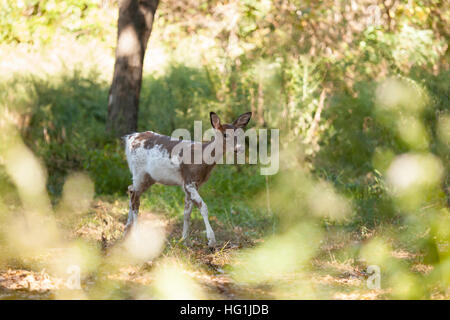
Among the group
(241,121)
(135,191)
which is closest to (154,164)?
(135,191)

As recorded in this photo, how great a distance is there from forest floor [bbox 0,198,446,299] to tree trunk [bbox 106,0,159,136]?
11.7 feet

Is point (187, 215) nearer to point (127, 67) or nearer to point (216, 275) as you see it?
point (216, 275)

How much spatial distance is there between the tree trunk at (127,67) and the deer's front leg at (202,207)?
4.38 metres

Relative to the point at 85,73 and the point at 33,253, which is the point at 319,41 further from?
the point at 33,253

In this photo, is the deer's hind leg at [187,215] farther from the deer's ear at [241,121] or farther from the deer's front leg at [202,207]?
the deer's ear at [241,121]

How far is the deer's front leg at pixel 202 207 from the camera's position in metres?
6.82

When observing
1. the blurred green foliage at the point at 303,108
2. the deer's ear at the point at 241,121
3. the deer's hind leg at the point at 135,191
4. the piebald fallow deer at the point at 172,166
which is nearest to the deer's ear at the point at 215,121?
the piebald fallow deer at the point at 172,166

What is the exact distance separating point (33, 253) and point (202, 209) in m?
1.94

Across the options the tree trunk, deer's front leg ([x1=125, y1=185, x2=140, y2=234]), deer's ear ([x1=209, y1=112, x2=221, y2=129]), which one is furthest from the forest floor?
the tree trunk

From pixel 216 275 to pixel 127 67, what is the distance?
6057 mm

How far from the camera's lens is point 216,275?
20.0 ft

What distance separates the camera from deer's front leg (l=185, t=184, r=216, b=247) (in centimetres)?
682
